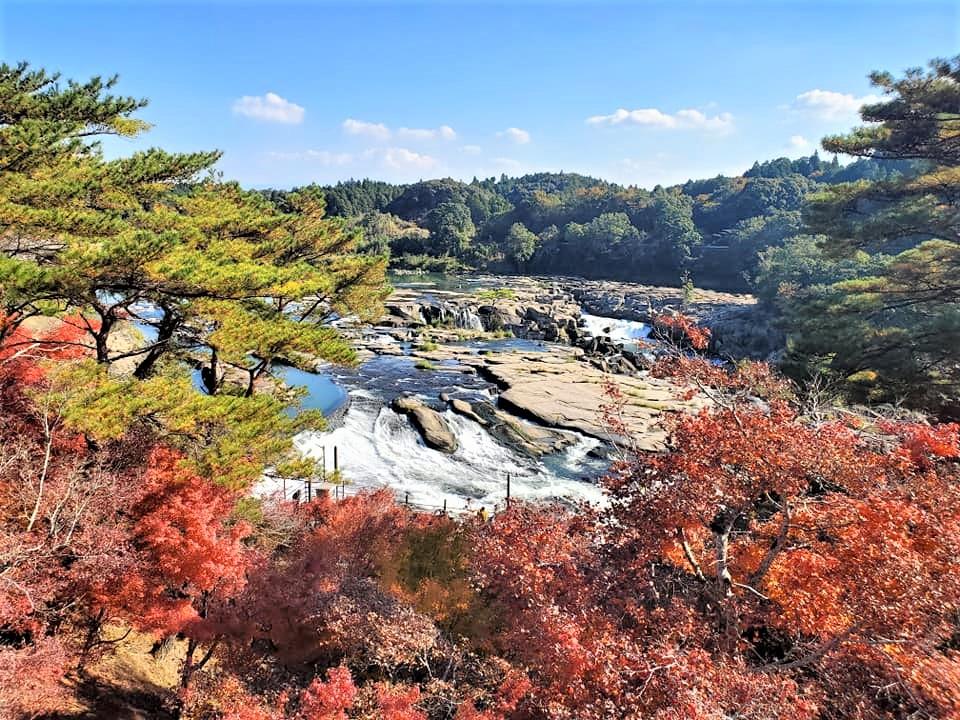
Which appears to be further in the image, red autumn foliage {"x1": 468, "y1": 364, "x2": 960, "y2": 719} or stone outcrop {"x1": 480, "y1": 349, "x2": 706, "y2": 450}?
stone outcrop {"x1": 480, "y1": 349, "x2": 706, "y2": 450}

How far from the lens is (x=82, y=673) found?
36.1ft

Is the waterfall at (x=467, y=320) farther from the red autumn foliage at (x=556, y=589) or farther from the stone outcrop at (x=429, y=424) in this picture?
the red autumn foliage at (x=556, y=589)

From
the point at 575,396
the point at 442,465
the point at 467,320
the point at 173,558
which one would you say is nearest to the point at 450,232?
the point at 467,320

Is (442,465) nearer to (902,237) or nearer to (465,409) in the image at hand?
(465,409)

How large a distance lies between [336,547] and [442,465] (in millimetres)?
10898

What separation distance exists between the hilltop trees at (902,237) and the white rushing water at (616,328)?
3257 cm

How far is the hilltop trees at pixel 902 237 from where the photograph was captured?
54.3 feet

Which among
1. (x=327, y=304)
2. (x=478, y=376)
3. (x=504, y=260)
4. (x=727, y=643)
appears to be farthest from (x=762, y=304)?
(x=504, y=260)

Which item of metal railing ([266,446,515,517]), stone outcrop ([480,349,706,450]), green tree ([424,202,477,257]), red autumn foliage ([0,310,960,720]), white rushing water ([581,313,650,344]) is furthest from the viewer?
green tree ([424,202,477,257])

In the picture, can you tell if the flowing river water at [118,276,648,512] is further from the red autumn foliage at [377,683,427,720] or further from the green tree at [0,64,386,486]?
the red autumn foliage at [377,683,427,720]

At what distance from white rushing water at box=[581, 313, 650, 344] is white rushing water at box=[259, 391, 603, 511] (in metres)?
30.6

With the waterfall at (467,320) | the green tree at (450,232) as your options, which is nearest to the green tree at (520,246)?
the green tree at (450,232)

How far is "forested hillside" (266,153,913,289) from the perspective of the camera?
83.8 meters

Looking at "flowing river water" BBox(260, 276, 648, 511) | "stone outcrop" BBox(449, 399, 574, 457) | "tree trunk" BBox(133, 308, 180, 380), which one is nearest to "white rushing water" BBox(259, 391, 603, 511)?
"flowing river water" BBox(260, 276, 648, 511)
